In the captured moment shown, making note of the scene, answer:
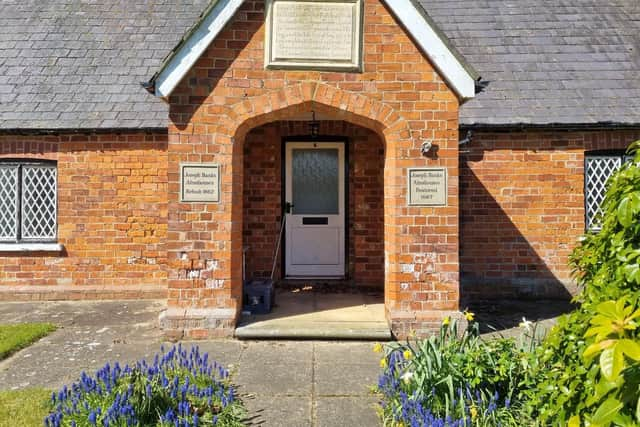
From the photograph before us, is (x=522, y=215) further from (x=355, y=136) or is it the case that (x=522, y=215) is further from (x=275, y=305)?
(x=275, y=305)

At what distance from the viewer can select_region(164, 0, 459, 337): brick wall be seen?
596cm

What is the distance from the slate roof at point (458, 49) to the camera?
8.68 metres

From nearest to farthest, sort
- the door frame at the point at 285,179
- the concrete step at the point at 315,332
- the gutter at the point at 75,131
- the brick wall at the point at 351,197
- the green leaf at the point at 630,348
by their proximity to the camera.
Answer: the green leaf at the point at 630,348
the concrete step at the point at 315,332
the gutter at the point at 75,131
the brick wall at the point at 351,197
the door frame at the point at 285,179

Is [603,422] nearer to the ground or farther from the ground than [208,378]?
farther from the ground

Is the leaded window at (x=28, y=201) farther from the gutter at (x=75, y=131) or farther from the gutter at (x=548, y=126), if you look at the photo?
the gutter at (x=548, y=126)

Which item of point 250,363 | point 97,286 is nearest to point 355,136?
point 250,363

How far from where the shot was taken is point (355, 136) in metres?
8.94

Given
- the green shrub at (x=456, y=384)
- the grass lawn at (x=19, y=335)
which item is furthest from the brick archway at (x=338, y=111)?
the grass lawn at (x=19, y=335)

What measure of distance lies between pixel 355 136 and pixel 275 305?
149 inches

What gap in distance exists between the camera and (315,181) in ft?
30.2

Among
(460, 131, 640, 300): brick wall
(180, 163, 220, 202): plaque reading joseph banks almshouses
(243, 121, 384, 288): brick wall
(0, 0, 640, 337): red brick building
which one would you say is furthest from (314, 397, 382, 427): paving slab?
(460, 131, 640, 300): brick wall

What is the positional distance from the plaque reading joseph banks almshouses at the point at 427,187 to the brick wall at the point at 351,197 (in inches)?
112

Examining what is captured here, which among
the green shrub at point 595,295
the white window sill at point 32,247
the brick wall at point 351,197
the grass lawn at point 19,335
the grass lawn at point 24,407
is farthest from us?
the brick wall at point 351,197

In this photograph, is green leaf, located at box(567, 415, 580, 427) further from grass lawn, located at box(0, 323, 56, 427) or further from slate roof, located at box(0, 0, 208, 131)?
slate roof, located at box(0, 0, 208, 131)
